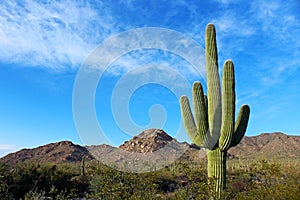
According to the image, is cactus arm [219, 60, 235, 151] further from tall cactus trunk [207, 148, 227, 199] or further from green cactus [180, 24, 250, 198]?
tall cactus trunk [207, 148, 227, 199]

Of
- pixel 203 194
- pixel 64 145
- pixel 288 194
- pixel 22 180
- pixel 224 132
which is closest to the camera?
pixel 203 194

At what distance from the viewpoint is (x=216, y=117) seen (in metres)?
9.23

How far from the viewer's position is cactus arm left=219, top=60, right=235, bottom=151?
884cm

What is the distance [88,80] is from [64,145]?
44879 mm

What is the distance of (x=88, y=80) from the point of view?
947cm

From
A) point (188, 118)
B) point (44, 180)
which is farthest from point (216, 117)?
point (44, 180)

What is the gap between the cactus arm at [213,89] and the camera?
30.2ft

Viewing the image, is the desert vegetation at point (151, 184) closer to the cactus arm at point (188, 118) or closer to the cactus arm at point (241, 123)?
the cactus arm at point (188, 118)

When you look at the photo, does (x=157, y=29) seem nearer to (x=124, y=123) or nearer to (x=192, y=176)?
(x=124, y=123)

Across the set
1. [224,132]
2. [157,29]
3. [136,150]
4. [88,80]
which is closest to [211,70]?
[224,132]

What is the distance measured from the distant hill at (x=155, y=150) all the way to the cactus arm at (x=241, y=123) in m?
8.62

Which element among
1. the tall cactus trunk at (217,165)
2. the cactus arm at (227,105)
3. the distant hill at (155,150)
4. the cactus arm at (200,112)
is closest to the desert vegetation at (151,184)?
the tall cactus trunk at (217,165)

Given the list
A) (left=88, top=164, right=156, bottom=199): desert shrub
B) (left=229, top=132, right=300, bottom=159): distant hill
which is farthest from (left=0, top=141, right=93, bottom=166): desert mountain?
(left=88, top=164, right=156, bottom=199): desert shrub

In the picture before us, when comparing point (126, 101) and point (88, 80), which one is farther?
point (126, 101)
